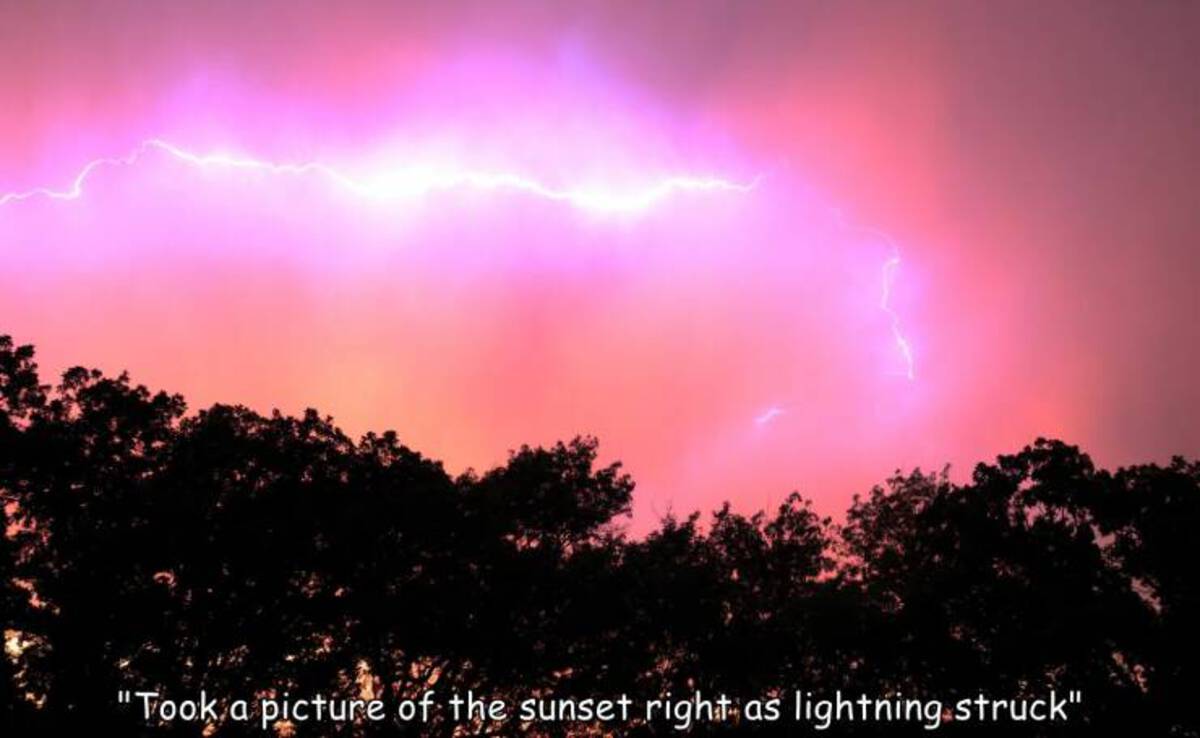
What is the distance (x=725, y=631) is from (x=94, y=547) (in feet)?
57.5

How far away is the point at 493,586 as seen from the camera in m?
20.6

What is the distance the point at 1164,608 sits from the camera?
17.5 meters

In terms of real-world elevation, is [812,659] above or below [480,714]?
above

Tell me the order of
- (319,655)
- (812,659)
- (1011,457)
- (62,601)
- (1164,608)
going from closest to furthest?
(62,601) → (1164,608) → (319,655) → (1011,457) → (812,659)

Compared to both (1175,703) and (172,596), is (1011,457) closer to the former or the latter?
(1175,703)

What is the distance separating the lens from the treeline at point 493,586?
53.4 ft

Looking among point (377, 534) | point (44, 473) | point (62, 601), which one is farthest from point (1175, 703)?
point (44, 473)

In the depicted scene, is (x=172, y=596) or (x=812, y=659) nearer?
(x=172, y=596)

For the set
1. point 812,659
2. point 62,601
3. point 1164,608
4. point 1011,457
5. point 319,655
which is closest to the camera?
point 62,601

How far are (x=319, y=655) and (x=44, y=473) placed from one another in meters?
7.86

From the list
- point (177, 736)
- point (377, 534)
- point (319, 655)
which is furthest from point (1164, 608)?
point (177, 736)

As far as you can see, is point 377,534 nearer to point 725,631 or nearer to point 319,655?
point 319,655

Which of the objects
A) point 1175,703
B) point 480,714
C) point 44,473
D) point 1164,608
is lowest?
point 480,714

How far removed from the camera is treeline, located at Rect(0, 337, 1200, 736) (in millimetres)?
16281
